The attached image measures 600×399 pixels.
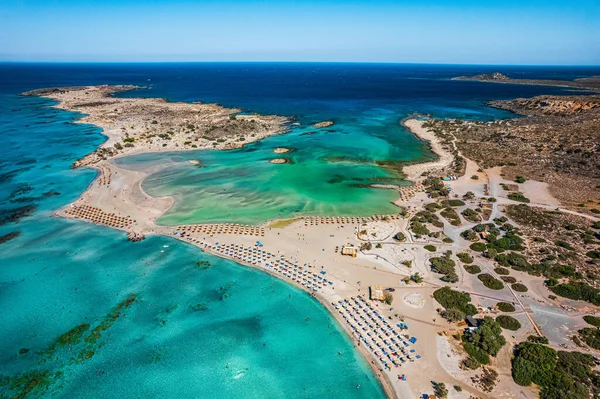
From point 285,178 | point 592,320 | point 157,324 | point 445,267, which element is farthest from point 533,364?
point 285,178

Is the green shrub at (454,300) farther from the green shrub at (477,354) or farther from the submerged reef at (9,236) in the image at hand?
the submerged reef at (9,236)

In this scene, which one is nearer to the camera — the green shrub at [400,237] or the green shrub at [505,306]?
the green shrub at [505,306]

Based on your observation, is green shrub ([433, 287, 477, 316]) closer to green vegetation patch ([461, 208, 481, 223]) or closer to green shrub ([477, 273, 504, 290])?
green shrub ([477, 273, 504, 290])

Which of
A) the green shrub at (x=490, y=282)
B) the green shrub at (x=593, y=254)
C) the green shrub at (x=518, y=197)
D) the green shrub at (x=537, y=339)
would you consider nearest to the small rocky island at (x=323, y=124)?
the green shrub at (x=518, y=197)

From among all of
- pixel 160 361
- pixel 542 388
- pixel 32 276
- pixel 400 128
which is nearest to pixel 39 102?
pixel 32 276

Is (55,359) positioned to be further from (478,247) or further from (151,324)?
(478,247)

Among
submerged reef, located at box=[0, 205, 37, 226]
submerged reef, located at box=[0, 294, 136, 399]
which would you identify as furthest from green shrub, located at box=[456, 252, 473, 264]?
submerged reef, located at box=[0, 205, 37, 226]
